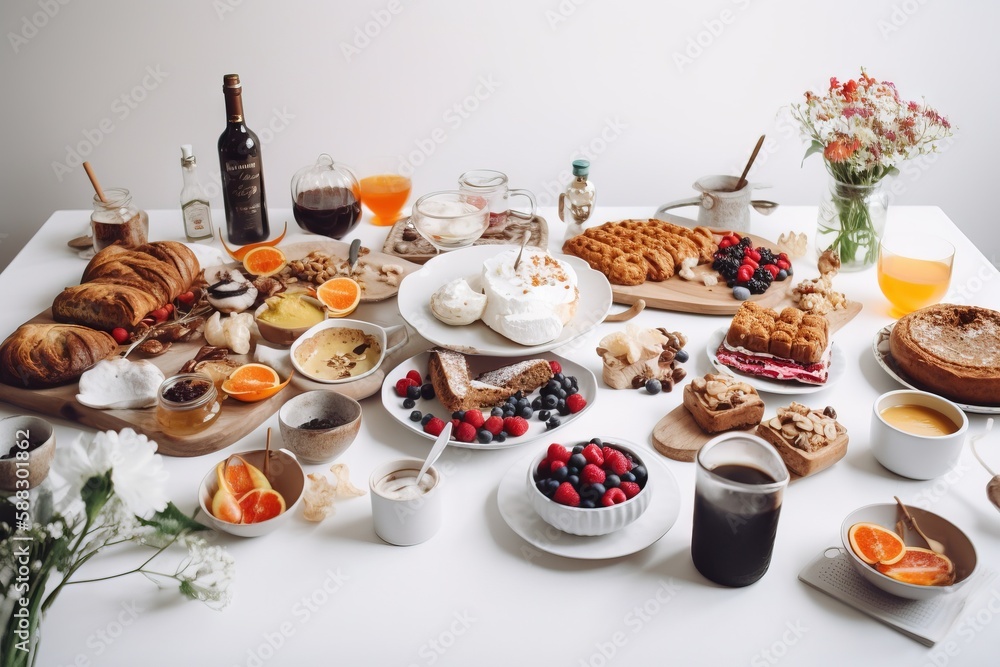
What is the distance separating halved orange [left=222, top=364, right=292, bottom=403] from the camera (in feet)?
5.85

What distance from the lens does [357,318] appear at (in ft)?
7.28

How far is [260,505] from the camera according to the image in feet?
4.96

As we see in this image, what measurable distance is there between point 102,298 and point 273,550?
952mm

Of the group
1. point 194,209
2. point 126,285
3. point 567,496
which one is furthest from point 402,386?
point 194,209

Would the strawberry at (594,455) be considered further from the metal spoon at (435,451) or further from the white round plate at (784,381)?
the white round plate at (784,381)

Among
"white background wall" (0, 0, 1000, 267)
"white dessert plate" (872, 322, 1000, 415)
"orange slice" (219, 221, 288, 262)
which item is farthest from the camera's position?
"white background wall" (0, 0, 1000, 267)

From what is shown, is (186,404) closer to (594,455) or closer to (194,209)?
(594,455)

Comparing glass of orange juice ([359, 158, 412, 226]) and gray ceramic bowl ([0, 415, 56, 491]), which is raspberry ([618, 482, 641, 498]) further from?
glass of orange juice ([359, 158, 412, 226])

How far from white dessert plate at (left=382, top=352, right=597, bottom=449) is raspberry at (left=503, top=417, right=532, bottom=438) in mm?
12

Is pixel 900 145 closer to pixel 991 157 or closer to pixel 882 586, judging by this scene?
pixel 882 586

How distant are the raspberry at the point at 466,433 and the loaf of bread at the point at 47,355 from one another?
87 cm

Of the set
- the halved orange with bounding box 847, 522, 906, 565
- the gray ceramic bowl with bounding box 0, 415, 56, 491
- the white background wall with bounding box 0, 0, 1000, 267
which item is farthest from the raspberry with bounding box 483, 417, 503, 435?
the white background wall with bounding box 0, 0, 1000, 267

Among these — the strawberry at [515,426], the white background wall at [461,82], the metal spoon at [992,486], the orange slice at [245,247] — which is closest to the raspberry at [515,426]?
the strawberry at [515,426]

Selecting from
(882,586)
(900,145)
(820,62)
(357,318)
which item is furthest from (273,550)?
(820,62)
